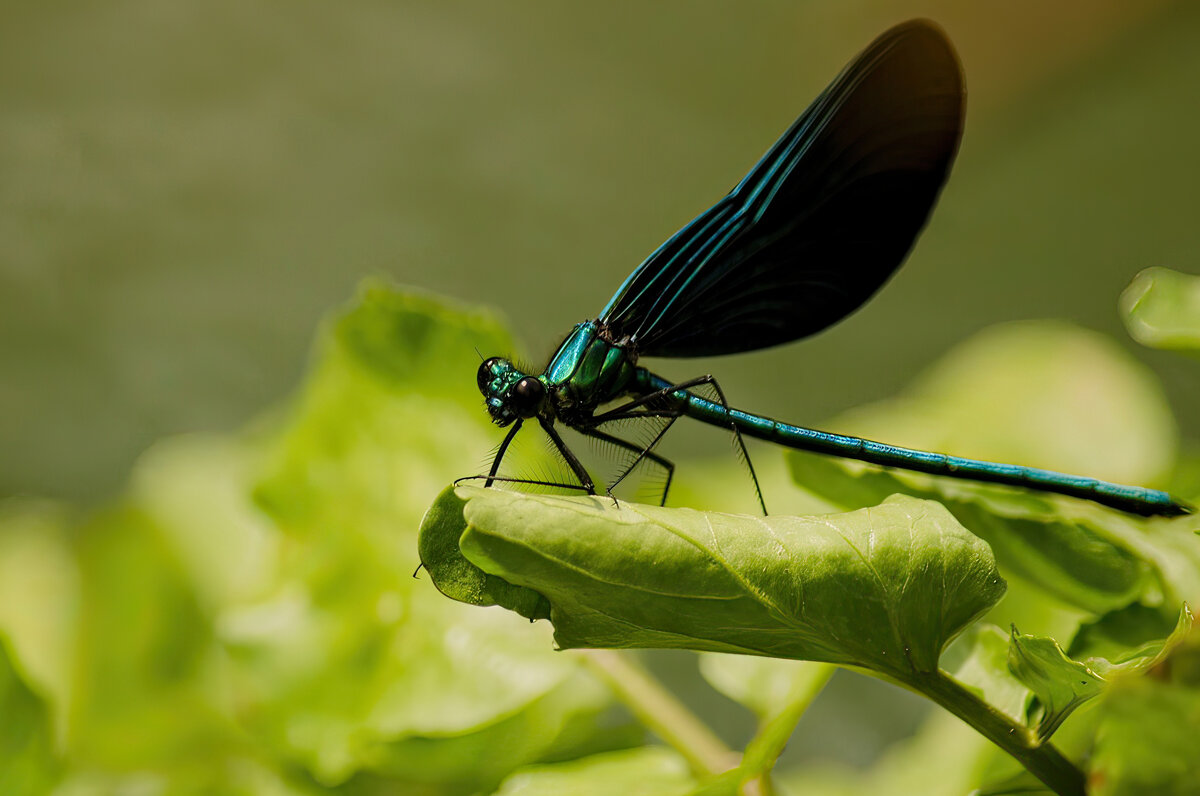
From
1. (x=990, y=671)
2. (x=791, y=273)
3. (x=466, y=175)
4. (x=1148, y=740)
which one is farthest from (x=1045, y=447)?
(x=466, y=175)

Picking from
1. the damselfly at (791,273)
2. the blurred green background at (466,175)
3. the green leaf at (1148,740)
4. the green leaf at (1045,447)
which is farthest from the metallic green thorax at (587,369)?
the blurred green background at (466,175)

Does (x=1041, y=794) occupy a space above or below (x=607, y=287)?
below

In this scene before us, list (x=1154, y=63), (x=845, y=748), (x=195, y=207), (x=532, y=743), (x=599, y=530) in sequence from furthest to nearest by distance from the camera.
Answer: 1. (x=1154, y=63)
2. (x=195, y=207)
3. (x=845, y=748)
4. (x=532, y=743)
5. (x=599, y=530)

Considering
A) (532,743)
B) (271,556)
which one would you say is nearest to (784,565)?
(532,743)

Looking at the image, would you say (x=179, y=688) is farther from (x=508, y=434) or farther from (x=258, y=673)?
(x=508, y=434)

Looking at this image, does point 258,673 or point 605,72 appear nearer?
point 258,673

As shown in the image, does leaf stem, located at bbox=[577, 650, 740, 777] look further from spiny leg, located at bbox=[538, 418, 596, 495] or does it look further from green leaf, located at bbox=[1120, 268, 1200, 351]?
green leaf, located at bbox=[1120, 268, 1200, 351]

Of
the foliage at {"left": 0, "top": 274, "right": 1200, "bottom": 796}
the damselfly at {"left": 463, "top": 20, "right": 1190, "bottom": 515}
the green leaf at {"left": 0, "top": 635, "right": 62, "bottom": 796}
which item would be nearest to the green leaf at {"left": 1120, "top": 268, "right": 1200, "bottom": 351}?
the foliage at {"left": 0, "top": 274, "right": 1200, "bottom": 796}
